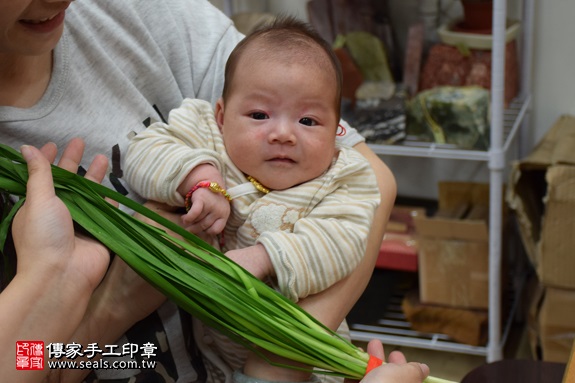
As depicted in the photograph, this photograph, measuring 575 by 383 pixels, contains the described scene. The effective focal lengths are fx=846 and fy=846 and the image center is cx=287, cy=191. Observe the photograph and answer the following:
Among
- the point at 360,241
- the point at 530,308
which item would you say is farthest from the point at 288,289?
the point at 530,308

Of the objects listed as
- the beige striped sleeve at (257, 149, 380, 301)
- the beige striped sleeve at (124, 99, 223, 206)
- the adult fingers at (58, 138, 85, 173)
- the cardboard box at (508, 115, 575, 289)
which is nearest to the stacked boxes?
the cardboard box at (508, 115, 575, 289)

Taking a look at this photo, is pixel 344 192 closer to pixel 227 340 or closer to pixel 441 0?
pixel 227 340

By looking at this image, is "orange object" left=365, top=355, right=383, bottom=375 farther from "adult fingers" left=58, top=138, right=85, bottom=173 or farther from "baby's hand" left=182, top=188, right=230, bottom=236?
"adult fingers" left=58, top=138, right=85, bottom=173

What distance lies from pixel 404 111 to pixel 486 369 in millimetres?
1085

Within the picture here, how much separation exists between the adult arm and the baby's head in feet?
0.97

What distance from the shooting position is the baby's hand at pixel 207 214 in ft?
4.09

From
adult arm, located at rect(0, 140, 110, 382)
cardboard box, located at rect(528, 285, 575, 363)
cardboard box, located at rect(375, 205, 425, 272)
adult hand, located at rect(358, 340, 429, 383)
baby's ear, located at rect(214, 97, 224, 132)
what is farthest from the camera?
cardboard box, located at rect(375, 205, 425, 272)

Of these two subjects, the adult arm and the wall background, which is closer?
the adult arm

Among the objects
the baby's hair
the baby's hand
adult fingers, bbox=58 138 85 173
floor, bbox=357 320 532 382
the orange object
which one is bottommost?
floor, bbox=357 320 532 382

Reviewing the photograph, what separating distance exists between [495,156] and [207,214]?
147 centimetres

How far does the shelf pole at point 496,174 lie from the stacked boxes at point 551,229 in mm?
60

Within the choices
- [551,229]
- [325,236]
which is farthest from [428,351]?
[325,236]

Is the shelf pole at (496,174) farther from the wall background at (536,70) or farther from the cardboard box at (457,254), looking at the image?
the wall background at (536,70)

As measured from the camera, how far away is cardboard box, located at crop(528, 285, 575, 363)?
2.52m
